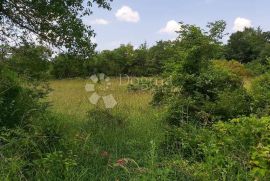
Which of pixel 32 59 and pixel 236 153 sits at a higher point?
pixel 32 59

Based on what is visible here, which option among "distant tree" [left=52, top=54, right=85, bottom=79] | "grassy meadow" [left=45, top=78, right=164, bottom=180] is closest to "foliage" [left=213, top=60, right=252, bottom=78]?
"grassy meadow" [left=45, top=78, right=164, bottom=180]

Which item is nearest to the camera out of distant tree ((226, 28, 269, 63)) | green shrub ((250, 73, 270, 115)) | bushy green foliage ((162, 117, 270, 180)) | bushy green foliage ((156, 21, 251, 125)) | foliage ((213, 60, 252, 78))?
bushy green foliage ((162, 117, 270, 180))

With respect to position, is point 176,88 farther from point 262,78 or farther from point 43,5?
point 43,5

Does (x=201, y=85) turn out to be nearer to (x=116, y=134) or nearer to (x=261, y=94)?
(x=261, y=94)

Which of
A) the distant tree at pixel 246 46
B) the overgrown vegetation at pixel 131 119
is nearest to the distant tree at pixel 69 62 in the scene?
the overgrown vegetation at pixel 131 119

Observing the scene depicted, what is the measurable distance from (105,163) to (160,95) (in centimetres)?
479

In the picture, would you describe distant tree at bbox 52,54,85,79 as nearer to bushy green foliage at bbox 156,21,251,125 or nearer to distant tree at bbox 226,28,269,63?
bushy green foliage at bbox 156,21,251,125

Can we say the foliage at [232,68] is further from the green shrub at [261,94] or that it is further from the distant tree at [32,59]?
the distant tree at [32,59]

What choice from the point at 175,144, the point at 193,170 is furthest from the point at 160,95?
the point at 193,170

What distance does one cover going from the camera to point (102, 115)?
815cm

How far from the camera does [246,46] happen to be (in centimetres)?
6538

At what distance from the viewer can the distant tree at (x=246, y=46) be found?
6216cm

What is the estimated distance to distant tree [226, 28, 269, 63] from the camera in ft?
204

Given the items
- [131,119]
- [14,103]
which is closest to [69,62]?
[131,119]
